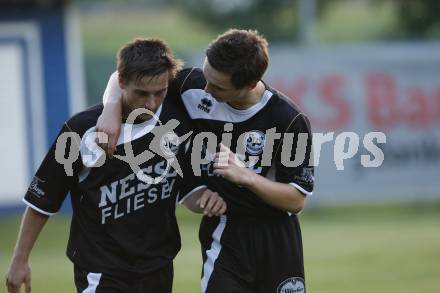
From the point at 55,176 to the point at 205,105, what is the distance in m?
0.97

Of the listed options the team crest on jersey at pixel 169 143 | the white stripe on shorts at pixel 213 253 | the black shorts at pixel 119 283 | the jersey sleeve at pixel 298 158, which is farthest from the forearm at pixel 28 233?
the jersey sleeve at pixel 298 158

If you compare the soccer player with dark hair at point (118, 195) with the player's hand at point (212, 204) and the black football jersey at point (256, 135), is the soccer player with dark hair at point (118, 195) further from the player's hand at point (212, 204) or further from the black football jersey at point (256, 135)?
the black football jersey at point (256, 135)

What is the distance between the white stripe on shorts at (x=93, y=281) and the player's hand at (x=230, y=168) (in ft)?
2.77

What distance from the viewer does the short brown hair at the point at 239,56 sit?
5.09 meters

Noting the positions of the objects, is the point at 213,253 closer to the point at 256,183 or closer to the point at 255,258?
the point at 255,258

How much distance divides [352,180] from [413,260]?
5.00 metres

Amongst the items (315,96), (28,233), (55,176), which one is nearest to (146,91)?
(55,176)

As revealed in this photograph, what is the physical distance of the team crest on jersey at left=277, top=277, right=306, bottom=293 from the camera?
5324mm

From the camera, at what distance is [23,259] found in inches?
197

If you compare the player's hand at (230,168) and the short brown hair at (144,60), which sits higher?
the short brown hair at (144,60)

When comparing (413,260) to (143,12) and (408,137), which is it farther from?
(143,12)

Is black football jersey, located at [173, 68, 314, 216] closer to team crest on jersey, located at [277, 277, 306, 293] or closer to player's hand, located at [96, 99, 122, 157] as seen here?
team crest on jersey, located at [277, 277, 306, 293]

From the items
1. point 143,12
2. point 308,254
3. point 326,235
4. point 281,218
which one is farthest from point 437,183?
point 281,218

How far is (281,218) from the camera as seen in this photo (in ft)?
17.8
